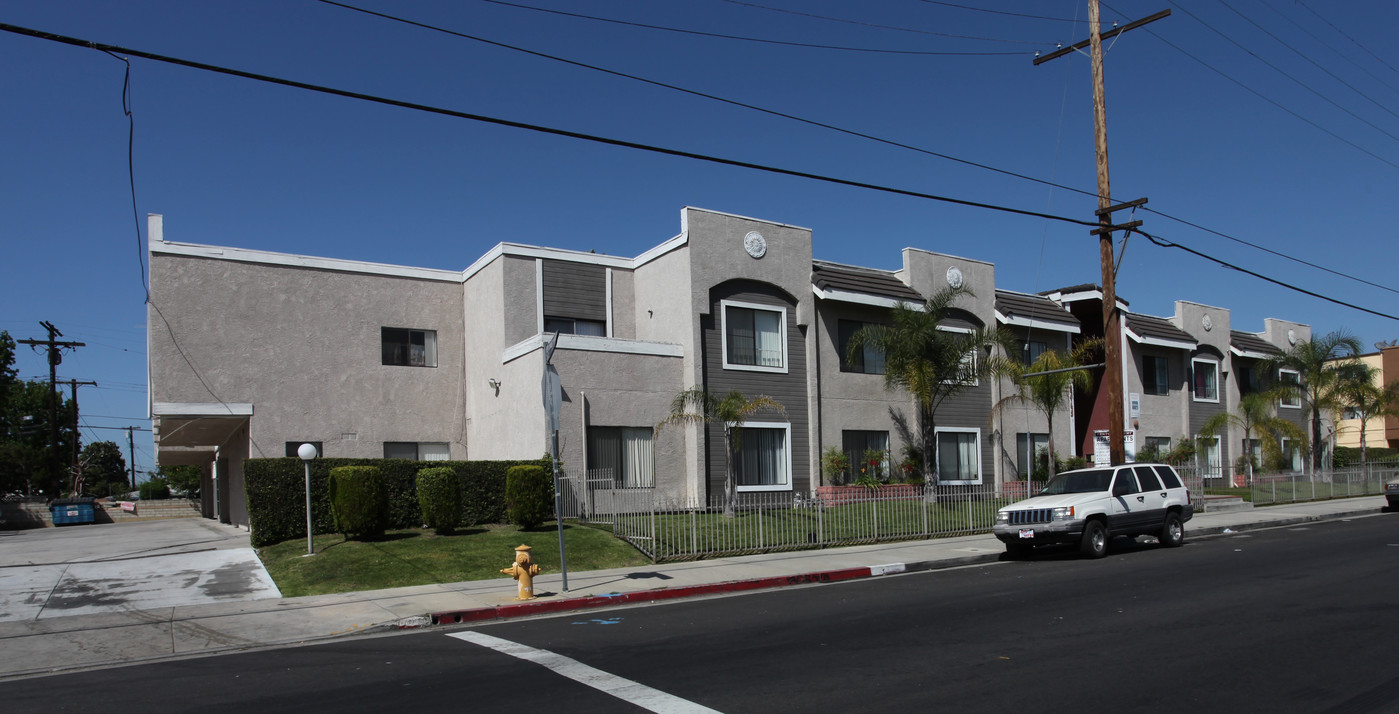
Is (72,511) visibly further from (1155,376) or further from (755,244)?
(1155,376)

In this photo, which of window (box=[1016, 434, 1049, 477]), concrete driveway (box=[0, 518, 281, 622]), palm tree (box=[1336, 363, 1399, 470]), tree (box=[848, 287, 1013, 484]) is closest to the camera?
concrete driveway (box=[0, 518, 281, 622])

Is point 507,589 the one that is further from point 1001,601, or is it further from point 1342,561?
point 1342,561

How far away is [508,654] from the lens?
30.4 ft

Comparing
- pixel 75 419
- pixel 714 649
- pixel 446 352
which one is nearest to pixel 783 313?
pixel 446 352

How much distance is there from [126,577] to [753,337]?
1572cm

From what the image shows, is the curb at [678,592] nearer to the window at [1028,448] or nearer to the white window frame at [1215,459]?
the window at [1028,448]

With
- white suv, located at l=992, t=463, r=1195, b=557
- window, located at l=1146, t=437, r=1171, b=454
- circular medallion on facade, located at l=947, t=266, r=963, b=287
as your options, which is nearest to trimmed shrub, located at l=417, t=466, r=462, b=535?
white suv, located at l=992, t=463, r=1195, b=557

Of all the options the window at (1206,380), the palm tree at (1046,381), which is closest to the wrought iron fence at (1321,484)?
the window at (1206,380)

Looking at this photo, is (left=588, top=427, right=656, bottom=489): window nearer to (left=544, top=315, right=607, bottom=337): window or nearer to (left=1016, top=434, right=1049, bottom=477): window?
(left=544, top=315, right=607, bottom=337): window

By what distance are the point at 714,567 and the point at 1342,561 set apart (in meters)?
10.0

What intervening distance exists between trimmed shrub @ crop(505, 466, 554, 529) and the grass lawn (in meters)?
0.29

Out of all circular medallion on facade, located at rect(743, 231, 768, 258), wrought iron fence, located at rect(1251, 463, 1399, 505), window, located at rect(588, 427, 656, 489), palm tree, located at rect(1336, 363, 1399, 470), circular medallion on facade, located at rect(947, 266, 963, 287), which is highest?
circular medallion on facade, located at rect(743, 231, 768, 258)

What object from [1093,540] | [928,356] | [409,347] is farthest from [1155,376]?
[409,347]

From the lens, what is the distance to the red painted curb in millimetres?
12148
